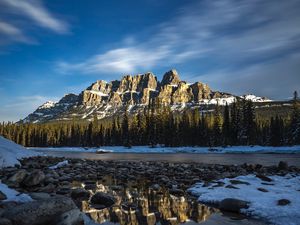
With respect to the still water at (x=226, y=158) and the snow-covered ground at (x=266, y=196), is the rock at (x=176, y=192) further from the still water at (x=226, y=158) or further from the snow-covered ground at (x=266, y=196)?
the still water at (x=226, y=158)

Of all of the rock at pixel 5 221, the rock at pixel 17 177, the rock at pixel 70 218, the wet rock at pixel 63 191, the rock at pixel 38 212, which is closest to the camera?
the rock at pixel 5 221

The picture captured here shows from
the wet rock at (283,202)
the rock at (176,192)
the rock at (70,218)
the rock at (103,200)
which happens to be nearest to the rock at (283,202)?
the wet rock at (283,202)

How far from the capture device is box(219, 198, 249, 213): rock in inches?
468

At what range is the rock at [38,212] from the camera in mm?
9000

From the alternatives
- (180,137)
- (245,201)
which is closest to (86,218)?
(245,201)

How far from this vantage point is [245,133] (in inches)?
3221

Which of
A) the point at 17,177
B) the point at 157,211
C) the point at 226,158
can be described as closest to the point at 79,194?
the point at 17,177

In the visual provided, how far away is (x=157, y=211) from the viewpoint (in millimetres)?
11977

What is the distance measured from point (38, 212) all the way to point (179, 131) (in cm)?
9305

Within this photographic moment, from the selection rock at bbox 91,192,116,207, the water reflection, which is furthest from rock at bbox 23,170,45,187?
rock at bbox 91,192,116,207

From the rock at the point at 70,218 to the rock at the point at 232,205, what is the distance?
226 inches

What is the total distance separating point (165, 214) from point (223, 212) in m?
2.29

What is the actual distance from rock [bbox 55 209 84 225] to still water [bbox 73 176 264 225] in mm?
878

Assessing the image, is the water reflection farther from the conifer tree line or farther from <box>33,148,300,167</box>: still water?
the conifer tree line
